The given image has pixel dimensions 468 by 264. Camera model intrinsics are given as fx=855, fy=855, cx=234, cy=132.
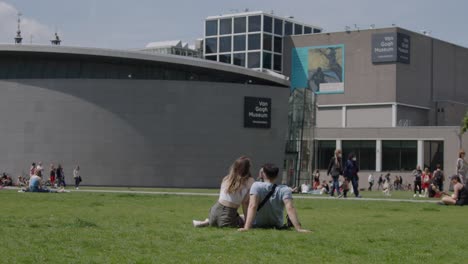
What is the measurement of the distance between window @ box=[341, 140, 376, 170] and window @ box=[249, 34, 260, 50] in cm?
2914

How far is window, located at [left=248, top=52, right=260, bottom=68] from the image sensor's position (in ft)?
344

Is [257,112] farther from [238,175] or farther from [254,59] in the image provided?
[238,175]

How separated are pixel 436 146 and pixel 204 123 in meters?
26.5

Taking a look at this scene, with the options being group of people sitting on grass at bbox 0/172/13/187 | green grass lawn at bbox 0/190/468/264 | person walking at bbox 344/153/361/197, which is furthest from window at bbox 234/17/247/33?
green grass lawn at bbox 0/190/468/264

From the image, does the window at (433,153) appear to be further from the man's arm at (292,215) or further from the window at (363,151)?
the man's arm at (292,215)

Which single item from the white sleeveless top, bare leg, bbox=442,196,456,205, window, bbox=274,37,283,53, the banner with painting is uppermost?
window, bbox=274,37,283,53

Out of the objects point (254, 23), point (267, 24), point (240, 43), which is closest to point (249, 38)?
point (240, 43)

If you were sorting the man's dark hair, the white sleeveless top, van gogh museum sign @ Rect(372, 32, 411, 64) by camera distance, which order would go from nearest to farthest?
the man's dark hair, the white sleeveless top, van gogh museum sign @ Rect(372, 32, 411, 64)

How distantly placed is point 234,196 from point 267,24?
9337cm

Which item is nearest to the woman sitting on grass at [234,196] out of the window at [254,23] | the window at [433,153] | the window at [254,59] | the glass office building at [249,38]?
the window at [433,153]

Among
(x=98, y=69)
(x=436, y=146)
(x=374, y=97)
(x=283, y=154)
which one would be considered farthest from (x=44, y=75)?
(x=374, y=97)

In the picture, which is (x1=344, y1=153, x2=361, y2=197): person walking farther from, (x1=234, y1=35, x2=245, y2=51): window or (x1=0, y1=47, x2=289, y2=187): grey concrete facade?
(x1=234, y1=35, x2=245, y2=51): window

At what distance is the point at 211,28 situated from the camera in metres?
110

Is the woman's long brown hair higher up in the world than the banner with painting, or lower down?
lower down
